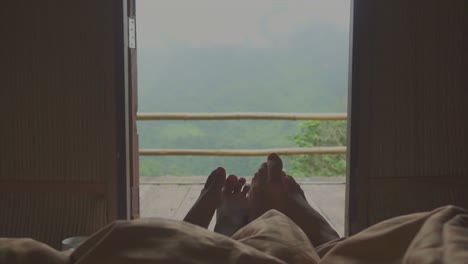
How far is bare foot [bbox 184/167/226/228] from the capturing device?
1.71m

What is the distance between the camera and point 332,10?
614cm

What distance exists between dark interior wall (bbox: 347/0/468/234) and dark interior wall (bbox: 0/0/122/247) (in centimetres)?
92

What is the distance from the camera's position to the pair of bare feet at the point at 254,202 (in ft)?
5.48

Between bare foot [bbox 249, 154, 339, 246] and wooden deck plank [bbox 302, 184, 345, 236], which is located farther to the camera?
wooden deck plank [bbox 302, 184, 345, 236]

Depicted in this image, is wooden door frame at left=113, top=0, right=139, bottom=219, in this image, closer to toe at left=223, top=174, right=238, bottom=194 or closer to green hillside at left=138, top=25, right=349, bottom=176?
toe at left=223, top=174, right=238, bottom=194

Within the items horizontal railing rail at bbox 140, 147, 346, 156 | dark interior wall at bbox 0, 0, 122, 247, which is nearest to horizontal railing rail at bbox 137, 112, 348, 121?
horizontal railing rail at bbox 140, 147, 346, 156

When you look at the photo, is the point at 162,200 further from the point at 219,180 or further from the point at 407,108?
the point at 407,108

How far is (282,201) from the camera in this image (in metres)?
1.85

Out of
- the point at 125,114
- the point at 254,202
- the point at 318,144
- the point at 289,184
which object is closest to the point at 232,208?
the point at 254,202

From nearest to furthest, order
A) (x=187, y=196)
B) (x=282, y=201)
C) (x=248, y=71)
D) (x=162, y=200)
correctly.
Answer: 1. (x=282, y=201)
2. (x=162, y=200)
3. (x=187, y=196)
4. (x=248, y=71)

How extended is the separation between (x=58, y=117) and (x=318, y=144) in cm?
402

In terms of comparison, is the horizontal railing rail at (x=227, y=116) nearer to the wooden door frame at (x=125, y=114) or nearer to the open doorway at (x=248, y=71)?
the open doorway at (x=248, y=71)

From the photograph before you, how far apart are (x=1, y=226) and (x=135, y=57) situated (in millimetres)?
840

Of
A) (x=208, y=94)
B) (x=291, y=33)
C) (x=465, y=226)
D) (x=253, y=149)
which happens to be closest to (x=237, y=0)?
(x=291, y=33)
